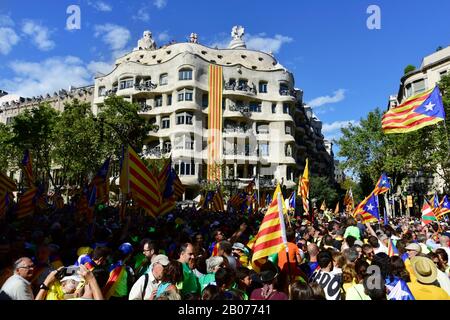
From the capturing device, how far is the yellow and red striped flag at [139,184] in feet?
30.0

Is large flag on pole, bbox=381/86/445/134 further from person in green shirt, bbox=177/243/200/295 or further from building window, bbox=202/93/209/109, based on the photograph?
building window, bbox=202/93/209/109

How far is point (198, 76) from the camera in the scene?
47562 mm

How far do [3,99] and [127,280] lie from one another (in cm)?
8217

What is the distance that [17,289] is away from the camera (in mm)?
3805

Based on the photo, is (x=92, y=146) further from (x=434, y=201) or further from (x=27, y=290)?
(x=27, y=290)

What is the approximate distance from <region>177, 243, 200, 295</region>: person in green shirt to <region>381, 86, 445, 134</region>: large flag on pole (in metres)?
9.40

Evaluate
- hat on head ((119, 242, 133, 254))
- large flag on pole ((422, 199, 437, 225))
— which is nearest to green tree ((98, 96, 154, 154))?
large flag on pole ((422, 199, 437, 225))

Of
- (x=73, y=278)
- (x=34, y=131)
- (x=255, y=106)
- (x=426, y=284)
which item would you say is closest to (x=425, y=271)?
(x=426, y=284)

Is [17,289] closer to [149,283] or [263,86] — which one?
[149,283]

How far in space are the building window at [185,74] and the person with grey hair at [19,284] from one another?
146 feet

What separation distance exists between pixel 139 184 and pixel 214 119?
1533 inches

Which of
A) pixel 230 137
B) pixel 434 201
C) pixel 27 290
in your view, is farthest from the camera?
pixel 230 137

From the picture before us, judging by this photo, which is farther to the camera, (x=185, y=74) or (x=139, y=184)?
(x=185, y=74)
